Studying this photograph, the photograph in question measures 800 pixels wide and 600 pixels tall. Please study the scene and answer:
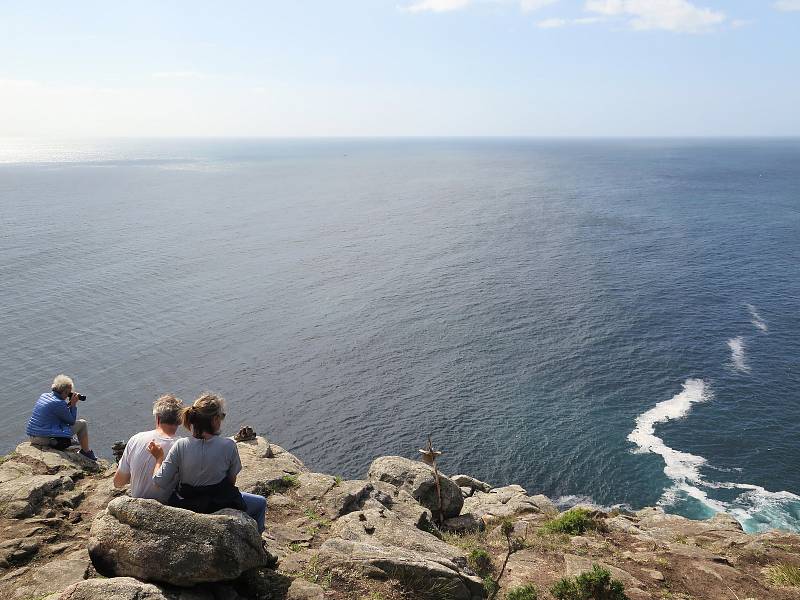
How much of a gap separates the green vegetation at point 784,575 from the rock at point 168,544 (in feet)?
51.5

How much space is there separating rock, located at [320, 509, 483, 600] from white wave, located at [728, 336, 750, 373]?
216 ft

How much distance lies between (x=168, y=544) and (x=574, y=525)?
52.8ft

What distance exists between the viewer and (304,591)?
11.1 meters

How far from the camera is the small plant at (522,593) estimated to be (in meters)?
13.5

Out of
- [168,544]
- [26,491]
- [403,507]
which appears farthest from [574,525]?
[26,491]

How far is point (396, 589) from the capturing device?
1181 cm

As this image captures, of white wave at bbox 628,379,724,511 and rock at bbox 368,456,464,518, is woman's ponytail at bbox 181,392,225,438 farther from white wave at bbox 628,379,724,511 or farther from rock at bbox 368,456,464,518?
white wave at bbox 628,379,724,511

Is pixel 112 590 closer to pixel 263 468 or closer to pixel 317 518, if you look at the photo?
pixel 317 518

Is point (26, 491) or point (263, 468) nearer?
point (26, 491)

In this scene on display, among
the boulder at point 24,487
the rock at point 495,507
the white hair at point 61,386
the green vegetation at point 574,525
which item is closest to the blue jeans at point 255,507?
the boulder at point 24,487

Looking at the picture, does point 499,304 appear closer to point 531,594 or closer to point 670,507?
point 670,507

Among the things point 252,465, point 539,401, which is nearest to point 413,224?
point 539,401

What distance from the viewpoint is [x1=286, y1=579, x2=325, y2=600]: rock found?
10.9 m

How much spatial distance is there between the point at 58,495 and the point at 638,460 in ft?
169
